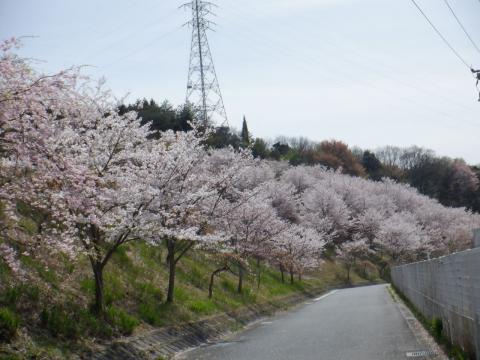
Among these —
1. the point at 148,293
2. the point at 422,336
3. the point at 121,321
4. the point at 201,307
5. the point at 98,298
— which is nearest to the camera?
the point at 98,298

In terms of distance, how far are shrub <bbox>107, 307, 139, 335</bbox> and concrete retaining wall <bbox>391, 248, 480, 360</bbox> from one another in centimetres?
744

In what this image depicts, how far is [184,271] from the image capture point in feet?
77.7

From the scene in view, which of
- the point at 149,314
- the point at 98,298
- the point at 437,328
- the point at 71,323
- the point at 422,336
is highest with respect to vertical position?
the point at 98,298

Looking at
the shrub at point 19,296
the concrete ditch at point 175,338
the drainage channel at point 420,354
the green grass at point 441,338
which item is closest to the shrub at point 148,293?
the concrete ditch at point 175,338

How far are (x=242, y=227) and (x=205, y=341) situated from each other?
1196 centimetres

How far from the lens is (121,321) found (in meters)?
13.2

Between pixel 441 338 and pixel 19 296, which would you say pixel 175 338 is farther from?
pixel 441 338

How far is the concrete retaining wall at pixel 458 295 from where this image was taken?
27.2 ft

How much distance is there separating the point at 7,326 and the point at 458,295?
829cm

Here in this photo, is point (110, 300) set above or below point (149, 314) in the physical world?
above

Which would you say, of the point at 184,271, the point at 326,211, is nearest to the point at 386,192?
the point at 326,211

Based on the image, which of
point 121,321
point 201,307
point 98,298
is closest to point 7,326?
point 98,298

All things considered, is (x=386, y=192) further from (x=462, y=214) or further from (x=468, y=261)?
(x=468, y=261)

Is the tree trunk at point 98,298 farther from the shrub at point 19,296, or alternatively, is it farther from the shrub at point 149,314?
the shrub at point 149,314
